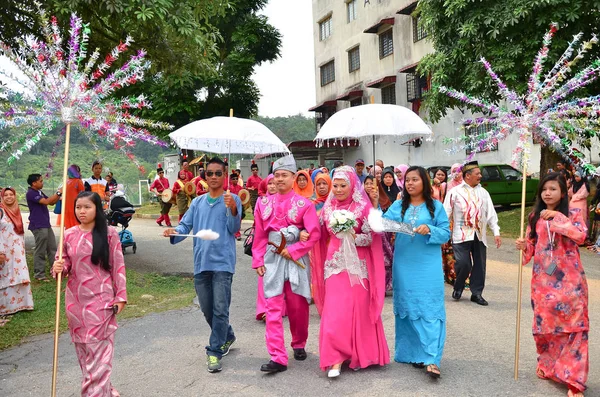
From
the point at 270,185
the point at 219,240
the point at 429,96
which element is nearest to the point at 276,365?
the point at 219,240

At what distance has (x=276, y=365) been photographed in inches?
205

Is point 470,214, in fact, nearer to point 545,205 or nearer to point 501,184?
point 545,205

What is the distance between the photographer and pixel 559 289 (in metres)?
4.71

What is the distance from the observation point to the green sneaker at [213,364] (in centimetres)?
526

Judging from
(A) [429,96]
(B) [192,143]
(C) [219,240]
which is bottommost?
(C) [219,240]

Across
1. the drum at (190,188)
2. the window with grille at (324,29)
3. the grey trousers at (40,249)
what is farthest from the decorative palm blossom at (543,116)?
the window with grille at (324,29)

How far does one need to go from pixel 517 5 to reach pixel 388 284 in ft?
23.8

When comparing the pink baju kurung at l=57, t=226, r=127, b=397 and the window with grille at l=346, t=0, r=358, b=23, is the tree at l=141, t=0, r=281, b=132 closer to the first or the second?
the window with grille at l=346, t=0, r=358, b=23

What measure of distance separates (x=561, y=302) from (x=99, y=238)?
3.54 metres

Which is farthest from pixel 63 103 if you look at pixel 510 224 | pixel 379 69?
pixel 379 69

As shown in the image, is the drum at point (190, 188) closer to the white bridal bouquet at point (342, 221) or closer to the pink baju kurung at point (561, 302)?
the white bridal bouquet at point (342, 221)

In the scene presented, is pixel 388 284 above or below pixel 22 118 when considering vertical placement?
below

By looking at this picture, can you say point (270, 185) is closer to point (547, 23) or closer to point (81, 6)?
point (81, 6)

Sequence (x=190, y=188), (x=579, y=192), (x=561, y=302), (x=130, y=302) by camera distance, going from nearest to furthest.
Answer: (x=561, y=302)
(x=130, y=302)
(x=579, y=192)
(x=190, y=188)
